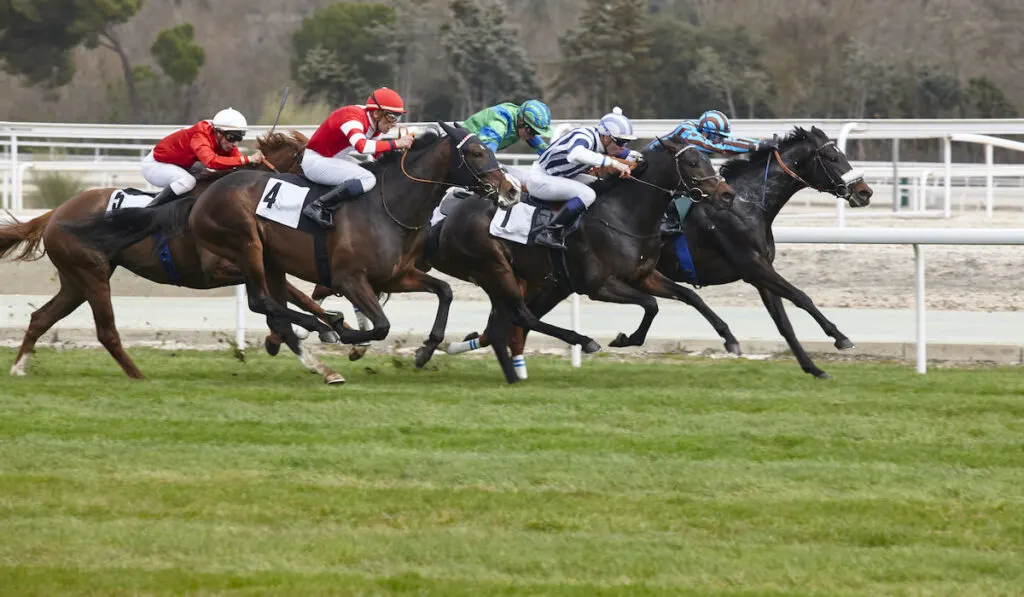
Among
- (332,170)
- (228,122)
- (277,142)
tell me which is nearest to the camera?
(332,170)

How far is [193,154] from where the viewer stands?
30.0ft

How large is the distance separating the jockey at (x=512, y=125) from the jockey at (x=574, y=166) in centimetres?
14

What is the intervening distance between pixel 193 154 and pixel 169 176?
18 cm

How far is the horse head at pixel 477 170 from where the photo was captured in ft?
26.6

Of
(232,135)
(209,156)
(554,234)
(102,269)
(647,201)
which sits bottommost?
(102,269)

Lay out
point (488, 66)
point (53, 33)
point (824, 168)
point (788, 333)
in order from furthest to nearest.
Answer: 1. point (53, 33)
2. point (488, 66)
3. point (824, 168)
4. point (788, 333)

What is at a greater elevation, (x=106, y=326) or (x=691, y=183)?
(x=691, y=183)

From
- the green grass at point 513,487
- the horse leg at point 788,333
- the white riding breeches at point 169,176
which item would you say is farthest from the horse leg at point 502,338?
the white riding breeches at point 169,176

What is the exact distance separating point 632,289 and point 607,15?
3541cm

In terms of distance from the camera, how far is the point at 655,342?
10328mm

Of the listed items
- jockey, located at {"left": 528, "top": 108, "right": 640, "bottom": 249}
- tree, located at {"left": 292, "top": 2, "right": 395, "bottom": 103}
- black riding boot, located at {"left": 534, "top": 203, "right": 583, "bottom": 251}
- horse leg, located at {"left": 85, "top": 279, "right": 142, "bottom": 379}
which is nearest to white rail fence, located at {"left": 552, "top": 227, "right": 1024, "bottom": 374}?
black riding boot, located at {"left": 534, "top": 203, "right": 583, "bottom": 251}

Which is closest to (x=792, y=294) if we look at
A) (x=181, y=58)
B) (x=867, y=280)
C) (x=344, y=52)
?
(x=867, y=280)

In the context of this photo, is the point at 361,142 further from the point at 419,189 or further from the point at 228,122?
the point at 228,122

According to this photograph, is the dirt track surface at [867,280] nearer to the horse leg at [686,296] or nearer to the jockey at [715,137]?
the jockey at [715,137]
